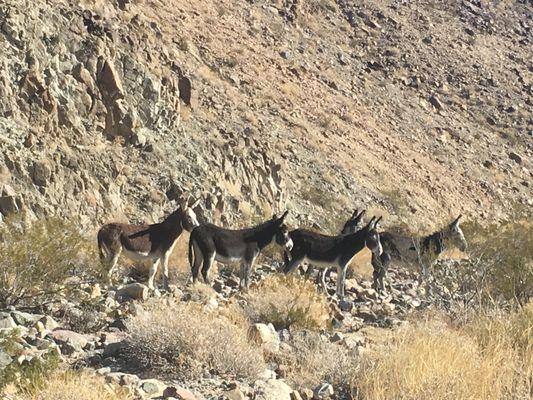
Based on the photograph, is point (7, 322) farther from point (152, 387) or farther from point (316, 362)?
point (316, 362)

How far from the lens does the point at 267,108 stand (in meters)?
27.6

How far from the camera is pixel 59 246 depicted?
30.9 feet

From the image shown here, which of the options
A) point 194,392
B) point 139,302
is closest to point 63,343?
point 194,392

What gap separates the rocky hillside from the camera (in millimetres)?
17344

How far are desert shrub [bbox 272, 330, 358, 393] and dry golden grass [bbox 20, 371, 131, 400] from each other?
2.09m

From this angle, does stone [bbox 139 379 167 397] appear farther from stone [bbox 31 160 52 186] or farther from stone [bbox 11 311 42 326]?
stone [bbox 31 160 52 186]

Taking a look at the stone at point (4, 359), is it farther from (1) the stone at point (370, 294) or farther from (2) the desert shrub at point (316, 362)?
(1) the stone at point (370, 294)

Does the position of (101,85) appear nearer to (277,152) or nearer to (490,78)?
(277,152)

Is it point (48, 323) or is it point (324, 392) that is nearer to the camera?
point (324, 392)

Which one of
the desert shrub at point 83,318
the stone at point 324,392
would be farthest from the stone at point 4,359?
the stone at point 324,392

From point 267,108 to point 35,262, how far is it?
1941 cm

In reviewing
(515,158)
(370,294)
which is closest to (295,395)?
(370,294)

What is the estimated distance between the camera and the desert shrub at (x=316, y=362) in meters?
6.62

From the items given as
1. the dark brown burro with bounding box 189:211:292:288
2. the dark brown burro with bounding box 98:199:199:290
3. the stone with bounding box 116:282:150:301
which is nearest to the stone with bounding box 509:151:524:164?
the dark brown burro with bounding box 189:211:292:288
